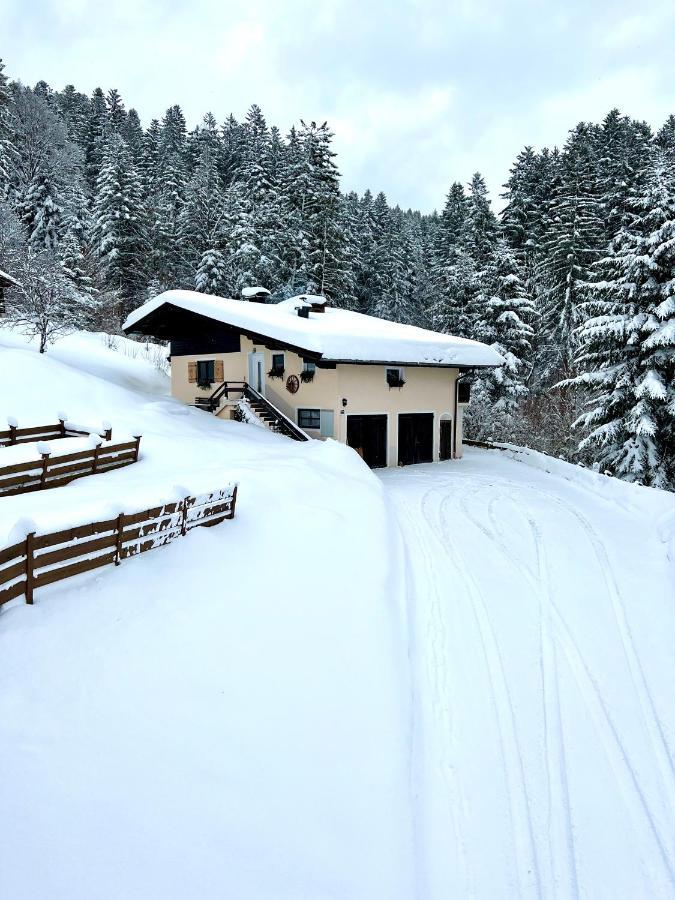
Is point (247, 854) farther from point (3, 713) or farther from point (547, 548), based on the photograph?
point (547, 548)

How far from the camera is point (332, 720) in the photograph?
5.97 metres

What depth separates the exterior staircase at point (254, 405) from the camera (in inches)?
889

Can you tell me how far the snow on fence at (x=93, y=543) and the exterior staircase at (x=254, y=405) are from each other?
12707mm

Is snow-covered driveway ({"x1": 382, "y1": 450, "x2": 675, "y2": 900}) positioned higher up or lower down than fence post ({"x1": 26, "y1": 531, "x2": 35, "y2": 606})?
lower down

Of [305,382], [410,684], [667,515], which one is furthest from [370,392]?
[410,684]

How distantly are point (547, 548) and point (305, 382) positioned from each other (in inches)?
532

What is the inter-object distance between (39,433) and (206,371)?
483 inches

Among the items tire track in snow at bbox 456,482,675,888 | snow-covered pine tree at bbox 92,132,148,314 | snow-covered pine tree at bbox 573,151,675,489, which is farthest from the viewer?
snow-covered pine tree at bbox 92,132,148,314

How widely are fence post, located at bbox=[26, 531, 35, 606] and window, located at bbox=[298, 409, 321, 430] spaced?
17087 mm

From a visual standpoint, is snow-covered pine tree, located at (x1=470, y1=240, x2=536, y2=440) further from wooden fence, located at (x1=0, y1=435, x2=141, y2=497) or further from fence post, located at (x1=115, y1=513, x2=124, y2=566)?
fence post, located at (x1=115, y1=513, x2=124, y2=566)

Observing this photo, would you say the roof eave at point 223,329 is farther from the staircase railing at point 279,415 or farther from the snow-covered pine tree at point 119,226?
the snow-covered pine tree at point 119,226

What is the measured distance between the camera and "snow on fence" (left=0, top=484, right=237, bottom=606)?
246 inches

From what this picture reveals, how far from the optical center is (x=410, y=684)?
6848 millimetres

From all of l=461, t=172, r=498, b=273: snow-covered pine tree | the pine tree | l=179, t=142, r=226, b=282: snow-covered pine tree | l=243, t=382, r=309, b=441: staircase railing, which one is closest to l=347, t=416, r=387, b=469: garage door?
l=243, t=382, r=309, b=441: staircase railing
